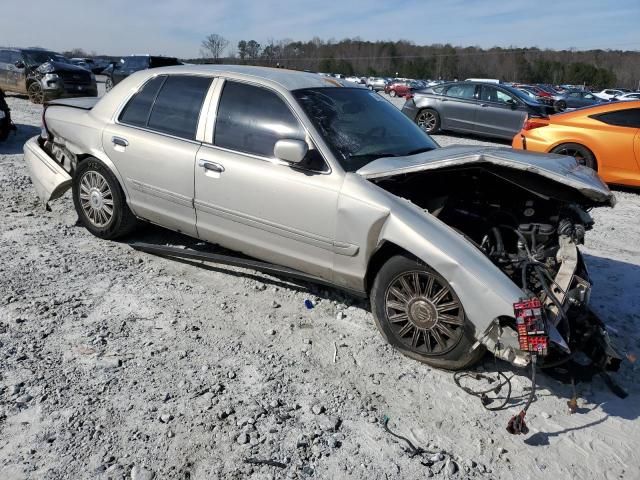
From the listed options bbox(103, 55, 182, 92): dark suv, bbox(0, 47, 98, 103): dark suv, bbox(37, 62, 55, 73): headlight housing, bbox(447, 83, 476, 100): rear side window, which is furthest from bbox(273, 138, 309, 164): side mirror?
bbox(103, 55, 182, 92): dark suv

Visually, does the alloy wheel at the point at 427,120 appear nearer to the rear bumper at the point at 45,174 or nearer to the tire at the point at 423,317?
the rear bumper at the point at 45,174

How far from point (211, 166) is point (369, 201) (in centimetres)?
136

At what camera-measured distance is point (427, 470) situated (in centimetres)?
255

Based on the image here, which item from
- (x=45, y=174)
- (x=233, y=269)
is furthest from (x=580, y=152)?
(x=45, y=174)

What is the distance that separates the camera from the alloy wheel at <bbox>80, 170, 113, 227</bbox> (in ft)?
16.0

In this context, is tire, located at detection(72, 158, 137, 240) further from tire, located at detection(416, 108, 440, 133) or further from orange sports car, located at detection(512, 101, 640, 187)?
tire, located at detection(416, 108, 440, 133)

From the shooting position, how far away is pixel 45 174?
534cm

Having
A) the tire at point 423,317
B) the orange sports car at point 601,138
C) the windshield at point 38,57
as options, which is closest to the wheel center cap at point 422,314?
the tire at point 423,317

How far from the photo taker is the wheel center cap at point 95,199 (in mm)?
4938

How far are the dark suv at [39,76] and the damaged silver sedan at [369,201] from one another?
12351 mm

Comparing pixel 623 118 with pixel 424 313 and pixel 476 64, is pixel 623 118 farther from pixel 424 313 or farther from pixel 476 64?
pixel 476 64

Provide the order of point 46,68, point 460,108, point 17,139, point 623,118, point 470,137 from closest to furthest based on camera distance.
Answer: point 623,118 < point 17,139 < point 460,108 < point 470,137 < point 46,68

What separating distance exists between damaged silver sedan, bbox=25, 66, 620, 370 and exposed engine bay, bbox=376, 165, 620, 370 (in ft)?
0.03

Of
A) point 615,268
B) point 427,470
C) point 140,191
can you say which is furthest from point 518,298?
point 140,191
